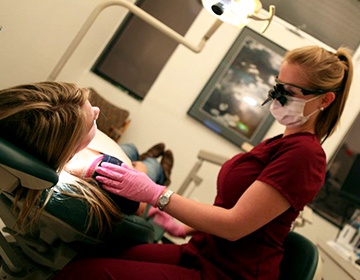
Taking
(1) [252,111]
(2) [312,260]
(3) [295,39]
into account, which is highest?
Result: (3) [295,39]

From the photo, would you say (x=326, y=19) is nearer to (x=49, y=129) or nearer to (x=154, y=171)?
(x=154, y=171)

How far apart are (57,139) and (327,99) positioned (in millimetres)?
859

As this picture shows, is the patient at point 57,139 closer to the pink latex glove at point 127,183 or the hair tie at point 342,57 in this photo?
the pink latex glove at point 127,183

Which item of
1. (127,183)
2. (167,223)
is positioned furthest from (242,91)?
(127,183)

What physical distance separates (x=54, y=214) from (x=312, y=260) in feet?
2.62

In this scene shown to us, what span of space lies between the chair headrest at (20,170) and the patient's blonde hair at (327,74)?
0.85m

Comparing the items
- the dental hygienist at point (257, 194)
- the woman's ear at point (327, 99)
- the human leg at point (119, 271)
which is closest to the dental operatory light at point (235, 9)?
the dental hygienist at point (257, 194)

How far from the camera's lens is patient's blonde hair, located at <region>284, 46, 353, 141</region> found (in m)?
1.07

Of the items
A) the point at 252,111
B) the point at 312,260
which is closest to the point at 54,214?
the point at 312,260

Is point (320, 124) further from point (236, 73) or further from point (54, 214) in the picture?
point (236, 73)

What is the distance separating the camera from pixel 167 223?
1481mm

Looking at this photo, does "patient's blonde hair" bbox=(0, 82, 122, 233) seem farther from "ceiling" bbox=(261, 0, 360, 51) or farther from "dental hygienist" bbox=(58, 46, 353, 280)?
"ceiling" bbox=(261, 0, 360, 51)

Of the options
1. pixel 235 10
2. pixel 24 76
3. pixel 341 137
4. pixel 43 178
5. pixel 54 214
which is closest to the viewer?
pixel 43 178

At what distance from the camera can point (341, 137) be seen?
271 centimetres
